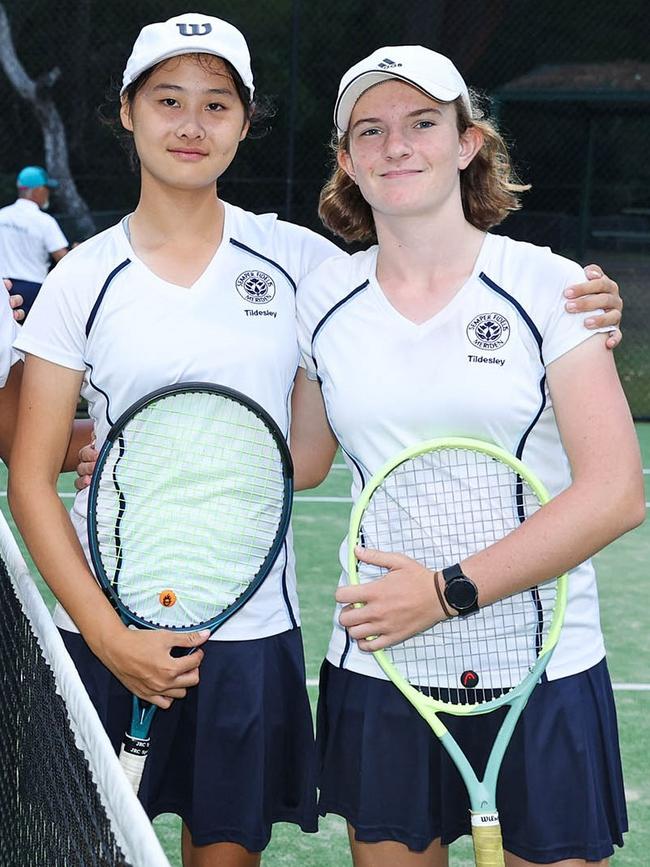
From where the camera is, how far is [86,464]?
91.0 inches

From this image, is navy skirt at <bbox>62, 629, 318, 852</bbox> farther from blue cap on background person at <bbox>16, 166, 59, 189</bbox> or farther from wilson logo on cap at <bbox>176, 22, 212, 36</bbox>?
blue cap on background person at <bbox>16, 166, 59, 189</bbox>

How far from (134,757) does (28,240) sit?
7575 mm

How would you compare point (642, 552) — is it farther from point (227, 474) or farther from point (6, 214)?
point (6, 214)

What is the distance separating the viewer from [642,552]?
585cm

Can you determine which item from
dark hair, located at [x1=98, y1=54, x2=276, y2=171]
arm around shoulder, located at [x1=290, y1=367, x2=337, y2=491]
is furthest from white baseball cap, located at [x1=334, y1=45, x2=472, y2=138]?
arm around shoulder, located at [x1=290, y1=367, x2=337, y2=491]

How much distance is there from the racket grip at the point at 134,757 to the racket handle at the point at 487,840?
1.74ft

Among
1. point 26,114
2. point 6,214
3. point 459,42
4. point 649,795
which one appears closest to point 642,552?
point 649,795

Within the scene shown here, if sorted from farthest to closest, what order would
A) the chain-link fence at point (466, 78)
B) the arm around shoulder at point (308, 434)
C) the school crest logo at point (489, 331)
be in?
the chain-link fence at point (466, 78) → the arm around shoulder at point (308, 434) → the school crest logo at point (489, 331)

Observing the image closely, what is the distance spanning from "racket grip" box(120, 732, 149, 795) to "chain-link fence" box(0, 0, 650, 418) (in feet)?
26.3

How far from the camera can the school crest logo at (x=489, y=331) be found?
6.58 feet

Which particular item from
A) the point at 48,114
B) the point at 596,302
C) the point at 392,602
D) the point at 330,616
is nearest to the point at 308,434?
the point at 392,602

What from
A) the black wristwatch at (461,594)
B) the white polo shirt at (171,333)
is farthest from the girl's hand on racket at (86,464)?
the black wristwatch at (461,594)

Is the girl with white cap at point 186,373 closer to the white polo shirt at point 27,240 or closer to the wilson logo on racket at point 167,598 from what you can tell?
the wilson logo on racket at point 167,598

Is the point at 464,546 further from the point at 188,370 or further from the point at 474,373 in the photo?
the point at 188,370
